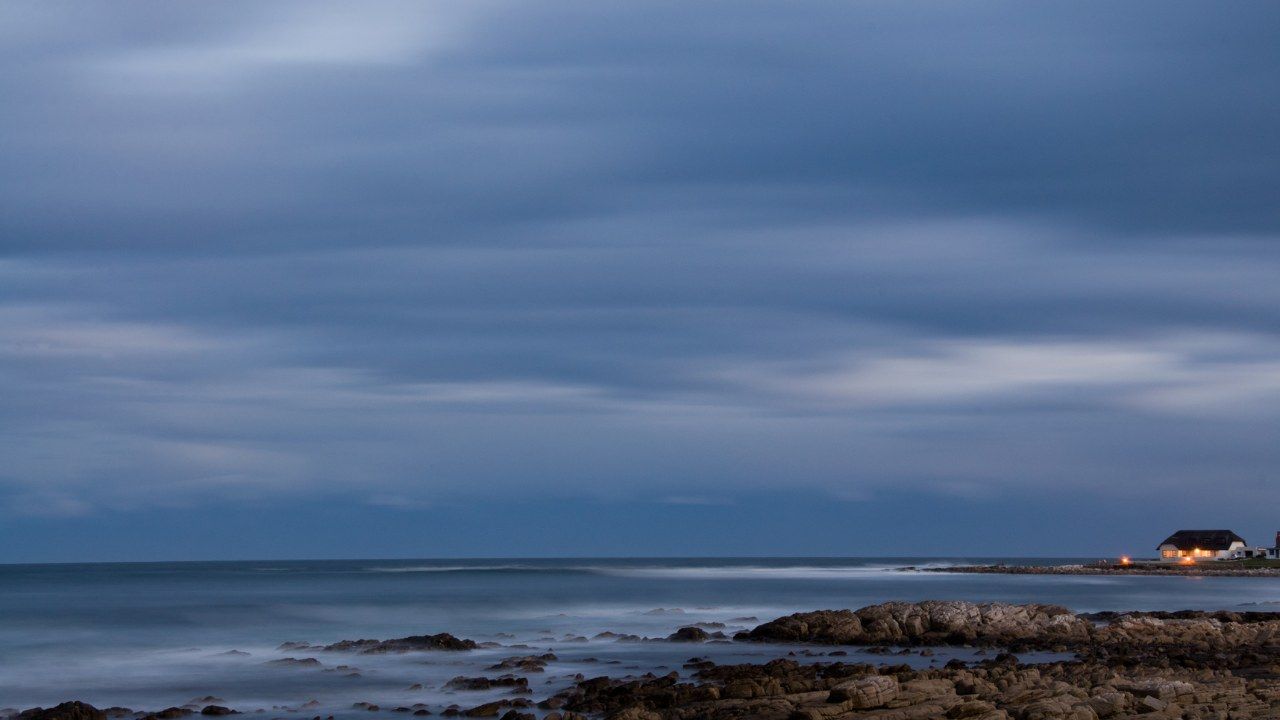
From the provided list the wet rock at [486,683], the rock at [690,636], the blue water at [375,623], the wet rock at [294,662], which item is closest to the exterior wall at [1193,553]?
the blue water at [375,623]

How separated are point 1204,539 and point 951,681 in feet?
319

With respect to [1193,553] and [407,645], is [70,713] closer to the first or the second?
[407,645]

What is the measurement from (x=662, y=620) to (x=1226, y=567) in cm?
6186

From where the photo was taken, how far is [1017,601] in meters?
55.7

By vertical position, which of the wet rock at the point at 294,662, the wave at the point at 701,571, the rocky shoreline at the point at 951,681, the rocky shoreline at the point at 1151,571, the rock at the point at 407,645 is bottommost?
the rocky shoreline at the point at 951,681

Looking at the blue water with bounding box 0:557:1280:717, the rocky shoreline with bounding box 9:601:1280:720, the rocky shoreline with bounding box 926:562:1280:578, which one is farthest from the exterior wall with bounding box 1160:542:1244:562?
the rocky shoreline with bounding box 9:601:1280:720

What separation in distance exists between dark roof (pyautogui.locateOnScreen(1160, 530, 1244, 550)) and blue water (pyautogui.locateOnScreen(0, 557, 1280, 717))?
80.9ft

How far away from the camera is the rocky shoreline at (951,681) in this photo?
17.0 metres

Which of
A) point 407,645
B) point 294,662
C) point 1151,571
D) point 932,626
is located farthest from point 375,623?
point 1151,571

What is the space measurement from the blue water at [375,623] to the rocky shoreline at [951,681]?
1569 millimetres

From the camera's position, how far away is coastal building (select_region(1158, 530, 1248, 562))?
345ft

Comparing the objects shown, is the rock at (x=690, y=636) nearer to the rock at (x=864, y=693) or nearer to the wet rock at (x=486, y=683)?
the wet rock at (x=486, y=683)

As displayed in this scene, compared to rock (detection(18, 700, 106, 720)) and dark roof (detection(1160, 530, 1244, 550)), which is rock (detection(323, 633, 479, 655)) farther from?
dark roof (detection(1160, 530, 1244, 550))

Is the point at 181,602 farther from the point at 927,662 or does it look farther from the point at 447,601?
the point at 927,662
